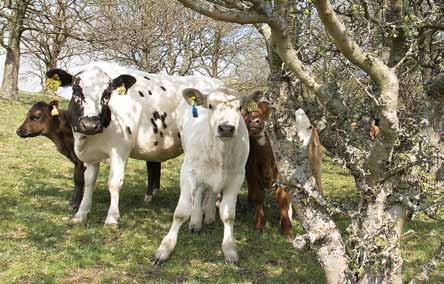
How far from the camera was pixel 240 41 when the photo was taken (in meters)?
32.8

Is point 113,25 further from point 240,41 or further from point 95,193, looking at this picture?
point 95,193

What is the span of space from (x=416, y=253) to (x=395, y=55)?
3.37m

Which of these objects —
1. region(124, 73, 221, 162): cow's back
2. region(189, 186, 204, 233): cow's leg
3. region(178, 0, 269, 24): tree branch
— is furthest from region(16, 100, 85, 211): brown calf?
region(178, 0, 269, 24): tree branch

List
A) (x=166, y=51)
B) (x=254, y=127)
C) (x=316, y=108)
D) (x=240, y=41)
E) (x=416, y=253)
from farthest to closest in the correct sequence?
(x=240, y=41)
(x=166, y=51)
(x=254, y=127)
(x=416, y=253)
(x=316, y=108)

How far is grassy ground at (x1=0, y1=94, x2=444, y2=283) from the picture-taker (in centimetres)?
590

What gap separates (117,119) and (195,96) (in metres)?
1.87

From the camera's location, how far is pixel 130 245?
23.1 feet

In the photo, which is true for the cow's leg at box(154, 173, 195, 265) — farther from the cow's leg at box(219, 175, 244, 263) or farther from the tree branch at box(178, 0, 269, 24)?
the tree branch at box(178, 0, 269, 24)

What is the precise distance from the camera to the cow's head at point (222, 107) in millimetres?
6227

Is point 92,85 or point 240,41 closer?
point 92,85

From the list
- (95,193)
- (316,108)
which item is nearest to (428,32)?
(316,108)

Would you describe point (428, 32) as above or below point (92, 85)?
above

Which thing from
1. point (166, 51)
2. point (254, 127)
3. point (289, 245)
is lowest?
point (289, 245)

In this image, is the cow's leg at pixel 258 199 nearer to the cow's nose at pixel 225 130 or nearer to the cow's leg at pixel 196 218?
the cow's leg at pixel 196 218
